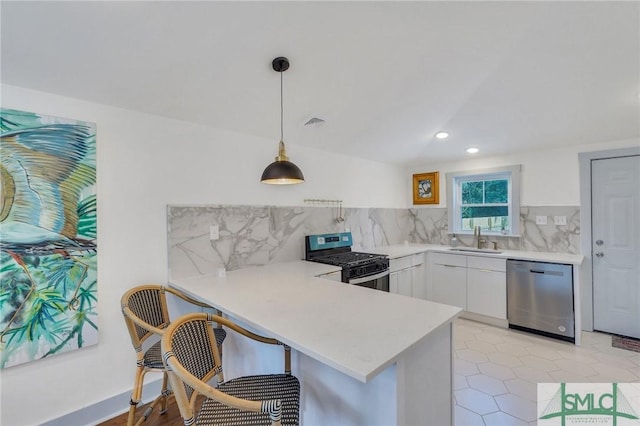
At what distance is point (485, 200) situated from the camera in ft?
13.2

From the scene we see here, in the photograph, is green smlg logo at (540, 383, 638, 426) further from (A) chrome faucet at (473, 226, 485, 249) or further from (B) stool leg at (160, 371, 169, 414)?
(B) stool leg at (160, 371, 169, 414)

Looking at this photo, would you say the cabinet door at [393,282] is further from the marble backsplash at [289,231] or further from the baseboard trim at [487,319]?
the baseboard trim at [487,319]

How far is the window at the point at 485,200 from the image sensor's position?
3.71 m

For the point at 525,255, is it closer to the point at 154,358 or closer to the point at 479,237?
the point at 479,237

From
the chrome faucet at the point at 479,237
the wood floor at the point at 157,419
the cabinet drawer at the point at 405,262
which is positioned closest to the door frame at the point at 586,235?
the chrome faucet at the point at 479,237

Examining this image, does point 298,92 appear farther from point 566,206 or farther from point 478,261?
point 566,206

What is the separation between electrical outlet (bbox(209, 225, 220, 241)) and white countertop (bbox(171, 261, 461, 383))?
0.36 metres

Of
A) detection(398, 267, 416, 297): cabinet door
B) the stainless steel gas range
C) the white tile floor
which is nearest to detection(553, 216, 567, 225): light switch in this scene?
the white tile floor

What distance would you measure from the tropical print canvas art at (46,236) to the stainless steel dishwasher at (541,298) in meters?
3.92

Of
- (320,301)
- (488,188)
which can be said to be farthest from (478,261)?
(320,301)

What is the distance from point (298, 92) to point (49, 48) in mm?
1458

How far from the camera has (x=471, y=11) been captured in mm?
1715

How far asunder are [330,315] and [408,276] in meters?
2.44

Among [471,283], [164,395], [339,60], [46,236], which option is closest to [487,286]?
[471,283]
